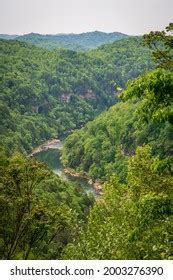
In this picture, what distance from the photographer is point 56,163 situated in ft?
263

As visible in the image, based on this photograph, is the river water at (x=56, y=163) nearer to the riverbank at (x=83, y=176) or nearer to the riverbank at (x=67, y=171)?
the riverbank at (x=67, y=171)

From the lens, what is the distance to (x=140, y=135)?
72812 mm

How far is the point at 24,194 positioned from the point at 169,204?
5.70 meters

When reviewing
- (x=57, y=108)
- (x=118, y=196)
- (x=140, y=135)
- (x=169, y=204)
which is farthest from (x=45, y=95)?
(x=169, y=204)

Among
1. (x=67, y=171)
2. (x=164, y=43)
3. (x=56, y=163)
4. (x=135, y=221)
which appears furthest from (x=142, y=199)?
(x=56, y=163)

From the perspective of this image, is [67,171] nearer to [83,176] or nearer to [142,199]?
[83,176]

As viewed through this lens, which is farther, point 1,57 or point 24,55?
point 24,55

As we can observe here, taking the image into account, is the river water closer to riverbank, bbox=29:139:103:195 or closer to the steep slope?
riverbank, bbox=29:139:103:195

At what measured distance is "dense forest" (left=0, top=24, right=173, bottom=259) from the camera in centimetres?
732

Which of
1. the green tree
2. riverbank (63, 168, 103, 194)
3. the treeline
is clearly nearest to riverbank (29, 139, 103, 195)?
riverbank (63, 168, 103, 194)

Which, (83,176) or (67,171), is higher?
(67,171)

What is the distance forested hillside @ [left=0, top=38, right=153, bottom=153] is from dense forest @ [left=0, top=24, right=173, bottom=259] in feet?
1.09

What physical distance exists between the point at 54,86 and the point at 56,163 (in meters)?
62.3
